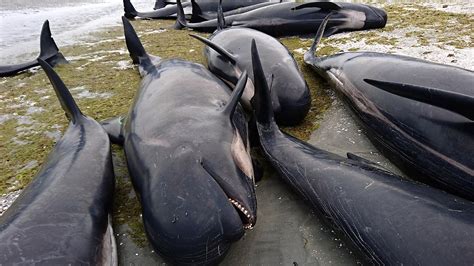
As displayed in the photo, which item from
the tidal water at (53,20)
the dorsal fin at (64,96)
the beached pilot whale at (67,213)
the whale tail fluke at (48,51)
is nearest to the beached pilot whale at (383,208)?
the beached pilot whale at (67,213)

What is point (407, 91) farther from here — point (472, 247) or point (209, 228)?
point (209, 228)

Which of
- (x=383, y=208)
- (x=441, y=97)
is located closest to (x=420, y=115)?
(x=441, y=97)

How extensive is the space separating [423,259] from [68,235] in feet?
5.82

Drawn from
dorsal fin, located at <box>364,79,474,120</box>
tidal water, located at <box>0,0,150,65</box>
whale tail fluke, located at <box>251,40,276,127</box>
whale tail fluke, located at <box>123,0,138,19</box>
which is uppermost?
dorsal fin, located at <box>364,79,474,120</box>

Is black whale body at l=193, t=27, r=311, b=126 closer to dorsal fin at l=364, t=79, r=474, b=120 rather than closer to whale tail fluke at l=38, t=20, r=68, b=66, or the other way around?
dorsal fin at l=364, t=79, r=474, b=120

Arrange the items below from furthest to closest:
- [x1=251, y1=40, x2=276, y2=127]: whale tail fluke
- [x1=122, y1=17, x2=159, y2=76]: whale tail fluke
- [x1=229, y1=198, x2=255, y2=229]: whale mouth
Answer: [x1=122, y1=17, x2=159, y2=76]: whale tail fluke < [x1=251, y1=40, x2=276, y2=127]: whale tail fluke < [x1=229, y1=198, x2=255, y2=229]: whale mouth

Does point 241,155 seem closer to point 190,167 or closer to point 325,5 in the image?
point 190,167

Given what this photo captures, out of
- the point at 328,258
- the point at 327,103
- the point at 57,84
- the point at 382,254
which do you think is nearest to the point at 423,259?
A: the point at 382,254

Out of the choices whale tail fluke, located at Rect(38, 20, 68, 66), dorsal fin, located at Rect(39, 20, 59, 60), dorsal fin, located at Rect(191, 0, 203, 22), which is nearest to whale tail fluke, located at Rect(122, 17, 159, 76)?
whale tail fluke, located at Rect(38, 20, 68, 66)

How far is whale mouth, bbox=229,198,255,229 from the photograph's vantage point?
90.2 inches

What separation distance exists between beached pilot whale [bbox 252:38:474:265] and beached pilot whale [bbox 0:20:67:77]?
14.7 ft

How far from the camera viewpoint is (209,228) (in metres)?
2.05

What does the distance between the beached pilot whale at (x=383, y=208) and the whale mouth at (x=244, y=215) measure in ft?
1.61

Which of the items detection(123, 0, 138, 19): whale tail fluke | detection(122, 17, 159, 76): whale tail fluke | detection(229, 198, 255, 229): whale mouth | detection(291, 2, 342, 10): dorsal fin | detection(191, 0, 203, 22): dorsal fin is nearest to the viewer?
detection(229, 198, 255, 229): whale mouth
